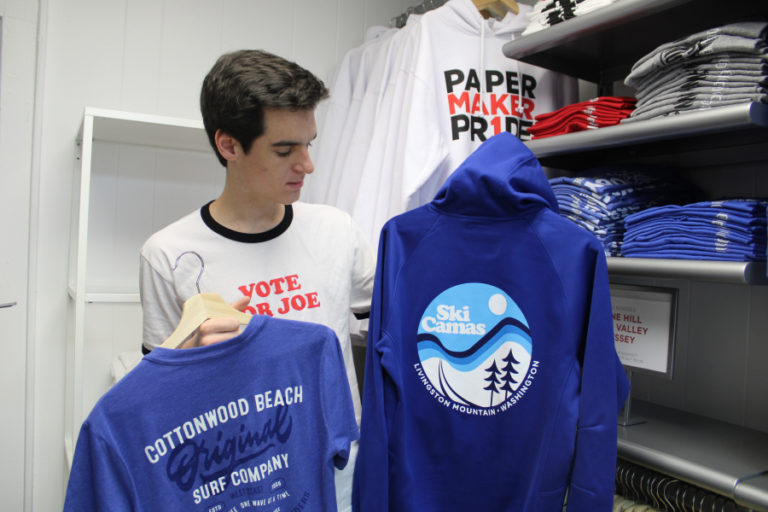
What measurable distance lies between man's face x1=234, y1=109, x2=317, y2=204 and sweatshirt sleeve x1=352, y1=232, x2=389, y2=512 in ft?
0.96

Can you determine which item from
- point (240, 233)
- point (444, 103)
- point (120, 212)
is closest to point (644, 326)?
point (444, 103)

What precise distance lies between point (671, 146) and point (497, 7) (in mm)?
803

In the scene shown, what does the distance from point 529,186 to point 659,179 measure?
521mm

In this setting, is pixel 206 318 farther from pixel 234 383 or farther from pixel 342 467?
pixel 342 467

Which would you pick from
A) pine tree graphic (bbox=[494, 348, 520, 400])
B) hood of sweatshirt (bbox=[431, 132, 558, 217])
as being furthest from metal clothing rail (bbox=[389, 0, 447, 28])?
pine tree graphic (bbox=[494, 348, 520, 400])

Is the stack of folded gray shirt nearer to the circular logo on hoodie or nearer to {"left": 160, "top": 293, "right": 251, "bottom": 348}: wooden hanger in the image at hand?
the circular logo on hoodie

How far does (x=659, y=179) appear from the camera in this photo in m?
1.45

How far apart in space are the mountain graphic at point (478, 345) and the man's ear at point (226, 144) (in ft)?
1.85

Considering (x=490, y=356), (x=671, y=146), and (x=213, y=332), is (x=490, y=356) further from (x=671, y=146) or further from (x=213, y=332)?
(x=671, y=146)

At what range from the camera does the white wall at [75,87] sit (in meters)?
1.89

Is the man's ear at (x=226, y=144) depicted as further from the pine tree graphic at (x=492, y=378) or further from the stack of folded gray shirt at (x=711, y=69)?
the stack of folded gray shirt at (x=711, y=69)

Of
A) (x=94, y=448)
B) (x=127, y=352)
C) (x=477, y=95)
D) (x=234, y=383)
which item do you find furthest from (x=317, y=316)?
(x=127, y=352)

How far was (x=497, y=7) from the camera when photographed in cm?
192

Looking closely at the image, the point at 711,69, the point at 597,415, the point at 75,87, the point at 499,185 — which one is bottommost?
the point at 597,415
